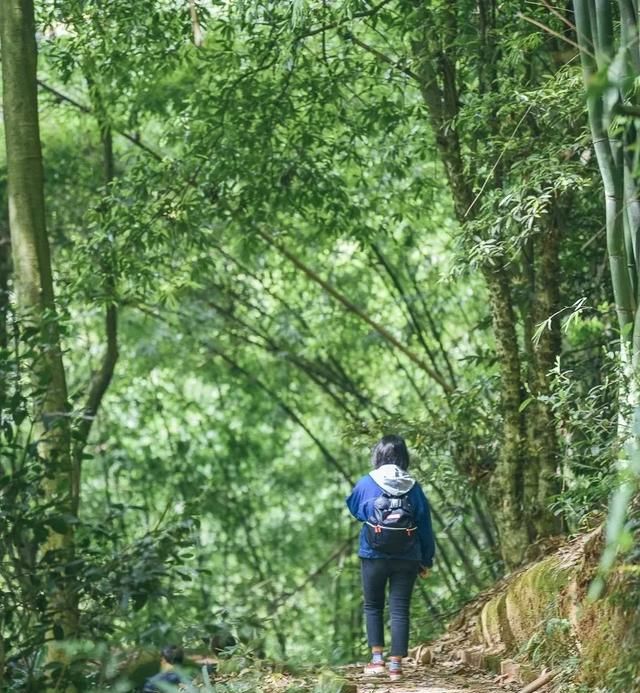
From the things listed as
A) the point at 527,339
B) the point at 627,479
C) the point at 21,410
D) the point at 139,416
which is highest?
the point at 139,416

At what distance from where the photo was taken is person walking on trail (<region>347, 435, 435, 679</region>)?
5.75 metres

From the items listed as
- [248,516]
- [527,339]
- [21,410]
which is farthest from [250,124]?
[248,516]

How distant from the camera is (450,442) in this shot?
278 inches

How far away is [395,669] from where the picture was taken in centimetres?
579

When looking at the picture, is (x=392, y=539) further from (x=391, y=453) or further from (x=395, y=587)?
(x=391, y=453)

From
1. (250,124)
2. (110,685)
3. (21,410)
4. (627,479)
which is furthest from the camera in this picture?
(250,124)

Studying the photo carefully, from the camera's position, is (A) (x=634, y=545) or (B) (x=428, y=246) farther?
(B) (x=428, y=246)

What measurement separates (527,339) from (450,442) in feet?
2.95

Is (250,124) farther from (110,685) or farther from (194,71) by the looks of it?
(110,685)

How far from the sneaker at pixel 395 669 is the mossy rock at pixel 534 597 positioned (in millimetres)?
568

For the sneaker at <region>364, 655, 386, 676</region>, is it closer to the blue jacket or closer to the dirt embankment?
the dirt embankment

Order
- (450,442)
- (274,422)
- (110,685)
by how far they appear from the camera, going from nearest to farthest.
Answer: (110,685), (450,442), (274,422)

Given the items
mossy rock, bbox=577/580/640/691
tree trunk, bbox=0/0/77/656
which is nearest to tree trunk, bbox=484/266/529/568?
mossy rock, bbox=577/580/640/691

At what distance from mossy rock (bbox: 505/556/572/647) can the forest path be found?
28cm
